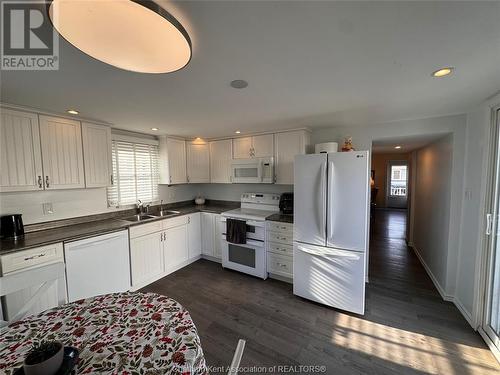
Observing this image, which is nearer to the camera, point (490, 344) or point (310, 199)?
point (490, 344)

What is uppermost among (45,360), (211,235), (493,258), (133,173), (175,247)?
(133,173)

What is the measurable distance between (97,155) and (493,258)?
4.61 metres

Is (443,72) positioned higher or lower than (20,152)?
higher

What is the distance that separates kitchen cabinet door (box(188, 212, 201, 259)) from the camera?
363cm

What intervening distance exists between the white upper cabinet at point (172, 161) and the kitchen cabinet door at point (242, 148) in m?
1.03

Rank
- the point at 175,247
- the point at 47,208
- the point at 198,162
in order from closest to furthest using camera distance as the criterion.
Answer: the point at 47,208, the point at 175,247, the point at 198,162

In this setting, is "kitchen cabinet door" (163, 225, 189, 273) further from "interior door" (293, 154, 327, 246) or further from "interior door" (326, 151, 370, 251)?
"interior door" (326, 151, 370, 251)

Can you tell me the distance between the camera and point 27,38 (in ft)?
3.47

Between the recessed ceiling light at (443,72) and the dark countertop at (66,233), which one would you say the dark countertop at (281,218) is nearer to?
the dark countertop at (66,233)

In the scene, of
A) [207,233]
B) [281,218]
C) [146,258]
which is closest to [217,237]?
[207,233]

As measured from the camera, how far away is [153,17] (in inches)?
33.7

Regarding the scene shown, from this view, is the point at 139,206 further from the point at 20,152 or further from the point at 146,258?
the point at 20,152

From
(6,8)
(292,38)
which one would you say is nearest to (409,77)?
(292,38)

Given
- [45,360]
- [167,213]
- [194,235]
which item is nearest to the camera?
[45,360]
